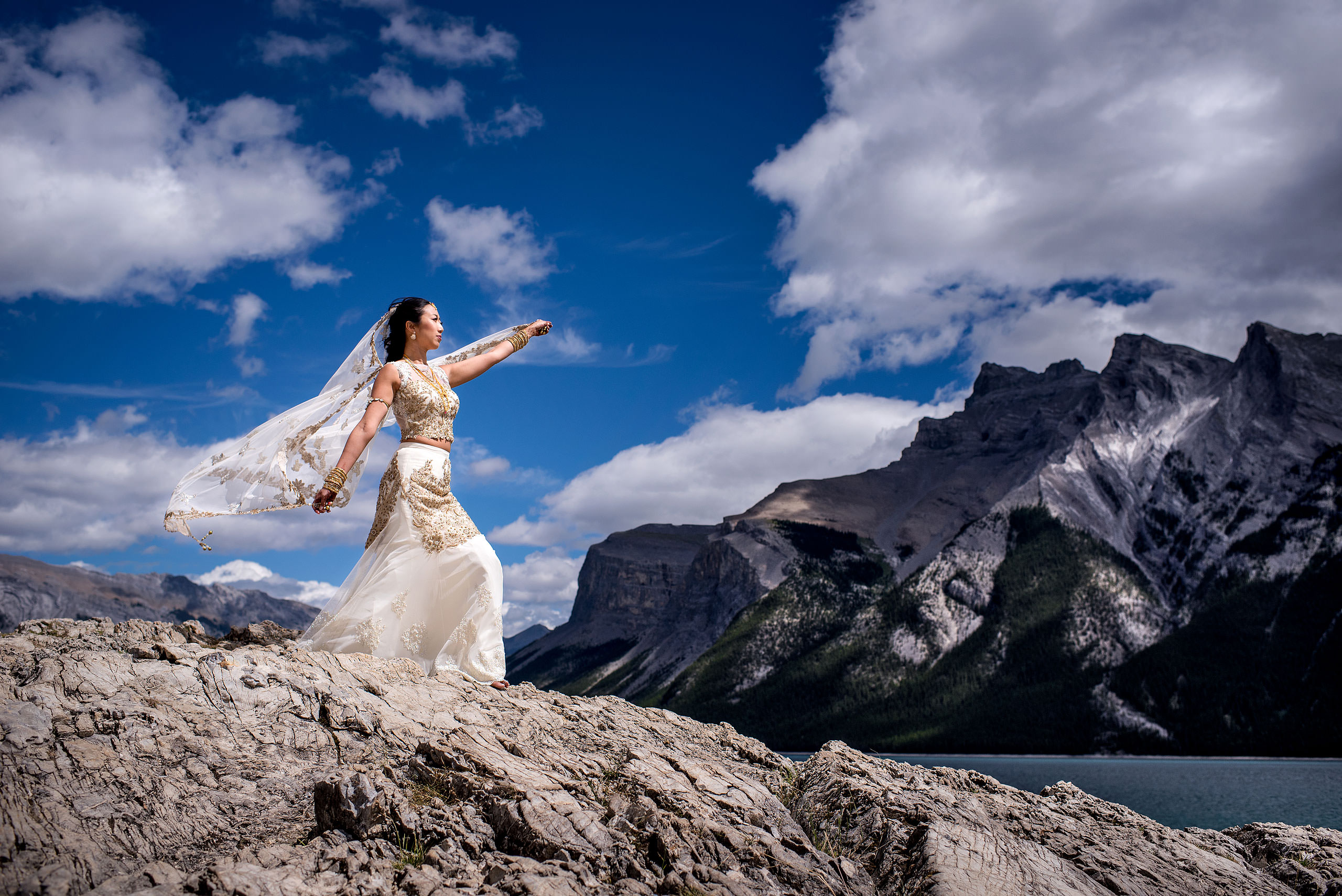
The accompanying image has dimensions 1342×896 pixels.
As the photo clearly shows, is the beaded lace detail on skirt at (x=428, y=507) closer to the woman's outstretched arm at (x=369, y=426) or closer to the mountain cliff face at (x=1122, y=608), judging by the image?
→ the woman's outstretched arm at (x=369, y=426)

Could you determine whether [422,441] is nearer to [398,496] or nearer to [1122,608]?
[398,496]

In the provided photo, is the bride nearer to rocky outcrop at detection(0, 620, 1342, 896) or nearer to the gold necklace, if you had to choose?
the gold necklace

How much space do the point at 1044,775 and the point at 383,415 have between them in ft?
288

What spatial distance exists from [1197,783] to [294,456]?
276 ft

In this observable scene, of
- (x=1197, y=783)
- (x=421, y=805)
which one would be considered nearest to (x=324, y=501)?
(x=421, y=805)

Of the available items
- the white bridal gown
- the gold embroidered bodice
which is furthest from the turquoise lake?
the gold embroidered bodice

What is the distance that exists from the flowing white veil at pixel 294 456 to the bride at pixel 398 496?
0.04ft

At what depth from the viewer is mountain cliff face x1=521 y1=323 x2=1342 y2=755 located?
122 m

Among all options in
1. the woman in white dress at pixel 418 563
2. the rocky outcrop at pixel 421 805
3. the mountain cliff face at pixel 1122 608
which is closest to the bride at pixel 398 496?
the woman in white dress at pixel 418 563

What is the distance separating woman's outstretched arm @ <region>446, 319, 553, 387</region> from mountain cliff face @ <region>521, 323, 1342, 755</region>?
432 ft

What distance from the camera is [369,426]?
766cm

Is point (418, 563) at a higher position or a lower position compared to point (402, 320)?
lower

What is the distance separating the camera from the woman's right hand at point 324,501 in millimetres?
7676

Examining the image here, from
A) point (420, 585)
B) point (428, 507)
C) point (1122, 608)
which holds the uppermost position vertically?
point (428, 507)
